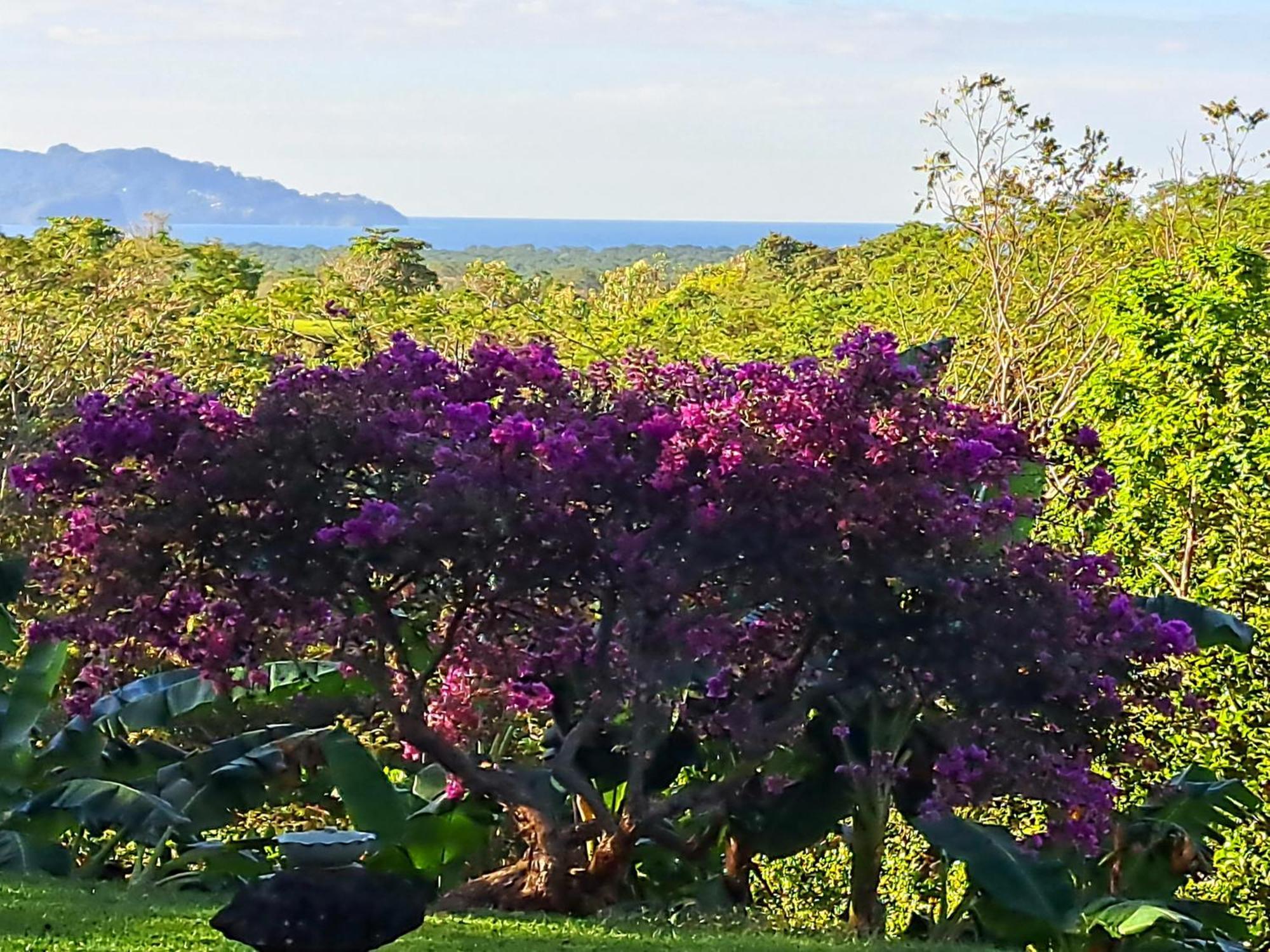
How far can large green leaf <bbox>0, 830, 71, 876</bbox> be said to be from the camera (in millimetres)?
8008

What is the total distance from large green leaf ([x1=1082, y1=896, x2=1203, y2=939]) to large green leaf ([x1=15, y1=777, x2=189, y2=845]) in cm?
400

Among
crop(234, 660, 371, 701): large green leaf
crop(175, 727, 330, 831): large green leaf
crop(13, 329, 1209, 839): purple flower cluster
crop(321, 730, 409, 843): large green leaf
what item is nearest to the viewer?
crop(13, 329, 1209, 839): purple flower cluster

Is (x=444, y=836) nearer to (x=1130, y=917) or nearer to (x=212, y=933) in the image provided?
(x=212, y=933)

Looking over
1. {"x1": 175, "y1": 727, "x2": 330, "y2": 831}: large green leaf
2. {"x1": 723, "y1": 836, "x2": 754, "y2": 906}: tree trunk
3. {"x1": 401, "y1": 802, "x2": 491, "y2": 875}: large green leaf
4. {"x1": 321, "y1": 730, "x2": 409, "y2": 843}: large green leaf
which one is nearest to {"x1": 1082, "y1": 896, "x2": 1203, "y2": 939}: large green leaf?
{"x1": 723, "y1": 836, "x2": 754, "y2": 906}: tree trunk

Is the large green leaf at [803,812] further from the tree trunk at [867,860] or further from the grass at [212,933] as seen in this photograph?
the grass at [212,933]

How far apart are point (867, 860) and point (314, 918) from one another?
3726 millimetres

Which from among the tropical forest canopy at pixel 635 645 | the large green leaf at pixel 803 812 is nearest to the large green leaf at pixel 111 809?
the tropical forest canopy at pixel 635 645

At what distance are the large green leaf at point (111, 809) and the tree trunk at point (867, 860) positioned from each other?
10.1ft

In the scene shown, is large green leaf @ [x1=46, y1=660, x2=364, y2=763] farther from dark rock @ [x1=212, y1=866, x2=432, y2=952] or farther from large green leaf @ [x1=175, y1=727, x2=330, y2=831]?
dark rock @ [x1=212, y1=866, x2=432, y2=952]

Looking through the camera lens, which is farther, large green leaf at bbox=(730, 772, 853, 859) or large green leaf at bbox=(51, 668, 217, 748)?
large green leaf at bbox=(51, 668, 217, 748)

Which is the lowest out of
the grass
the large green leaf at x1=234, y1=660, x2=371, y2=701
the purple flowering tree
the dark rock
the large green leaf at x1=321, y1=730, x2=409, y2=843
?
the grass

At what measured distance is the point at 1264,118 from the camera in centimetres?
1537

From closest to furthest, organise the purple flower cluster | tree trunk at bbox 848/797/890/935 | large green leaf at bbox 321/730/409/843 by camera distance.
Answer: the purple flower cluster < large green leaf at bbox 321/730/409/843 < tree trunk at bbox 848/797/890/935

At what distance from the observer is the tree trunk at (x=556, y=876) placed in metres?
6.77
